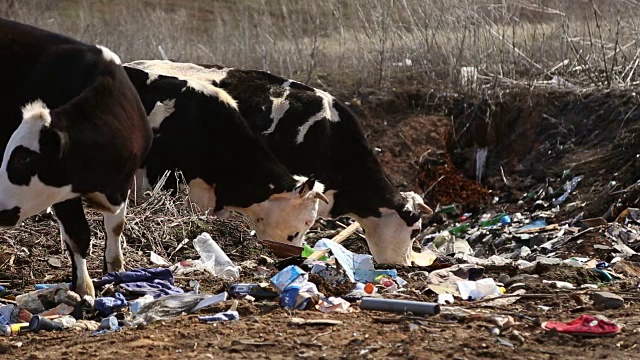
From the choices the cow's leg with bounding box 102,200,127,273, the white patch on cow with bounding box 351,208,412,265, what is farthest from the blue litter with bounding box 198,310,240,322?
the white patch on cow with bounding box 351,208,412,265

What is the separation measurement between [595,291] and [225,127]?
14.9ft

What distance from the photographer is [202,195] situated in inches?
389

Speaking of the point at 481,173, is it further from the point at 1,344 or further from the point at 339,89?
the point at 1,344

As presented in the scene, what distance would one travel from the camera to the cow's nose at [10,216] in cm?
614

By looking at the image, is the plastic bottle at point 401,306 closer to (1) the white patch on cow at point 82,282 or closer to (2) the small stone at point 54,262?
(1) the white patch on cow at point 82,282

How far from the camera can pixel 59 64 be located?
23.3 ft

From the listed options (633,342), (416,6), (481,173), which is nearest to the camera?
(633,342)

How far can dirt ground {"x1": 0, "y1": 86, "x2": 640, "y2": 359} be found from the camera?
4.89 metres

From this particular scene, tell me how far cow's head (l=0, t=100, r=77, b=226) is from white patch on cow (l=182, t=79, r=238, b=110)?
3505 millimetres

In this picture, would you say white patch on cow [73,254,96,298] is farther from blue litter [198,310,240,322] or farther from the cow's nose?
blue litter [198,310,240,322]

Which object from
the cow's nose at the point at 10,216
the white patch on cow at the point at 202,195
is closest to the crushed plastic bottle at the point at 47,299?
the cow's nose at the point at 10,216

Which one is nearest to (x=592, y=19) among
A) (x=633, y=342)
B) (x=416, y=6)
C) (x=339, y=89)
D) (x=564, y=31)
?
(x=564, y=31)

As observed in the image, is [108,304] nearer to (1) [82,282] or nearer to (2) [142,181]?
(1) [82,282]

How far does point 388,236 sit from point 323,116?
4.78 ft
